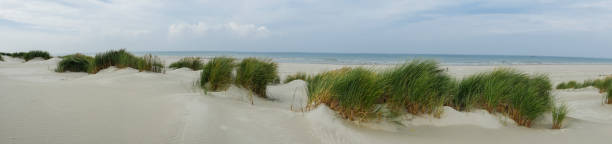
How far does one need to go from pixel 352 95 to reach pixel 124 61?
250 inches

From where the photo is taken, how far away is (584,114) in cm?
585

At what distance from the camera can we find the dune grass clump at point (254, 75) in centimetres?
484

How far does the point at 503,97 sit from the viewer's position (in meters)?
3.72

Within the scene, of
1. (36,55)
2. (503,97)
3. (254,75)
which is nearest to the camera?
(503,97)

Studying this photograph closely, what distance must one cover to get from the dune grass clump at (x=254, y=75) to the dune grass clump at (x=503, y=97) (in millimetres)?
2874

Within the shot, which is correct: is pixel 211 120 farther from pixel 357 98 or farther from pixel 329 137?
pixel 357 98

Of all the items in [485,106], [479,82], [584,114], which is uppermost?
[479,82]

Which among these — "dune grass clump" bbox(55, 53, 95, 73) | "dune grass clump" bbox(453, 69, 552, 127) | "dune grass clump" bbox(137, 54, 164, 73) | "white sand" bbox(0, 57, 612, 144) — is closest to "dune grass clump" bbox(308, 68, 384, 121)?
"white sand" bbox(0, 57, 612, 144)

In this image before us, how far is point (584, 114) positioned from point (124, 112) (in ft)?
25.2

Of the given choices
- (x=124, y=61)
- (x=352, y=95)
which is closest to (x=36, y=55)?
(x=124, y=61)

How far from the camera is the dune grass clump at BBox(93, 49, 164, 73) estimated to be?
7082 mm

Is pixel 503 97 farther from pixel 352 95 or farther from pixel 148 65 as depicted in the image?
pixel 148 65

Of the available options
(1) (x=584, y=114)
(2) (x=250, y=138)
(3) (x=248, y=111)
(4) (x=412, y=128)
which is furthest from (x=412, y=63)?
(1) (x=584, y=114)

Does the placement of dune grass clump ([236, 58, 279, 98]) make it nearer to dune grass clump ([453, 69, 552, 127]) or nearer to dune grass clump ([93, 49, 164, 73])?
dune grass clump ([453, 69, 552, 127])
